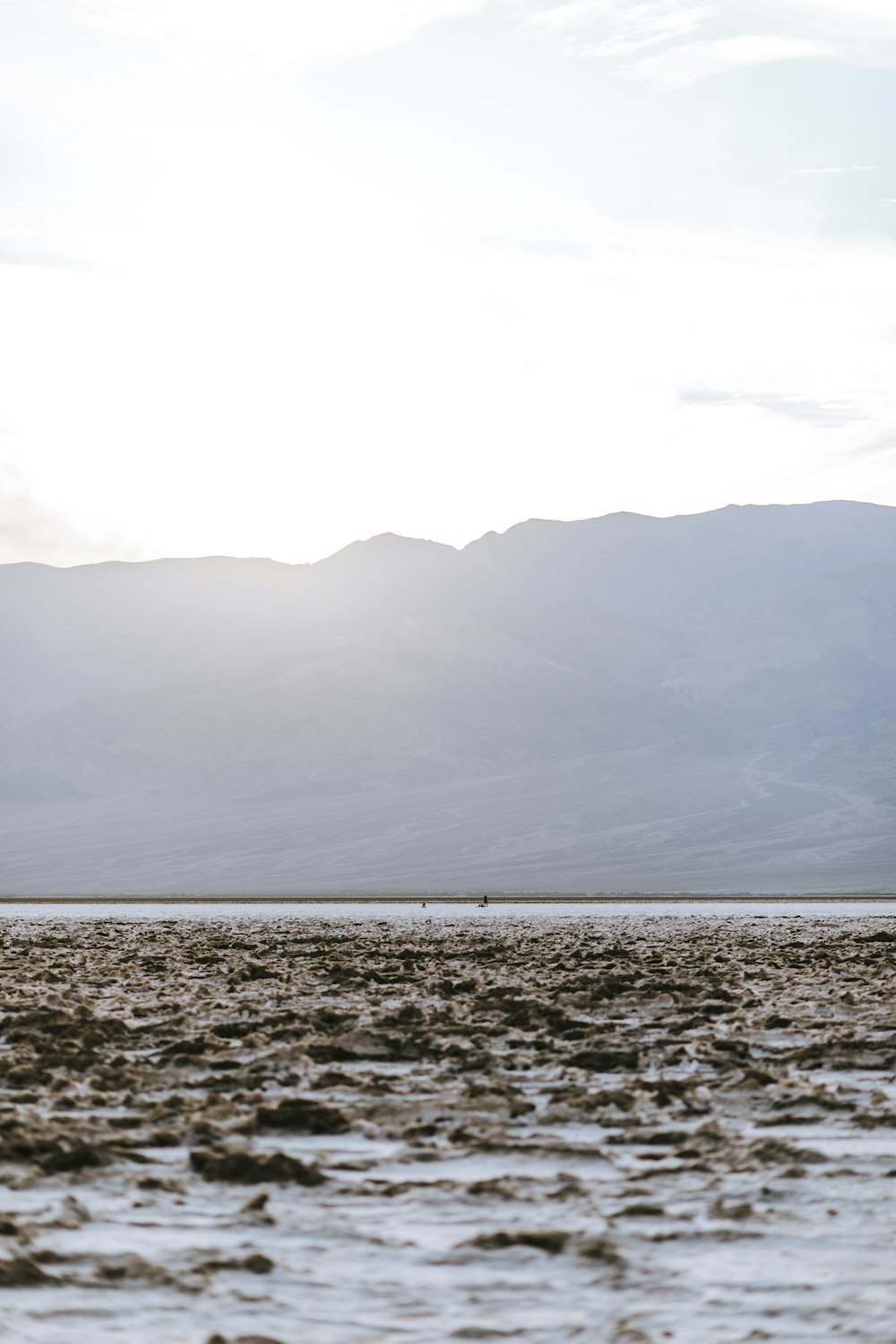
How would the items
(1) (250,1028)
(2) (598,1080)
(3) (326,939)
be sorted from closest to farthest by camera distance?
(2) (598,1080) < (1) (250,1028) < (3) (326,939)

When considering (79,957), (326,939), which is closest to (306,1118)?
(79,957)

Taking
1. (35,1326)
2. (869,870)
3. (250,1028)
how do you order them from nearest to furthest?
(35,1326) → (250,1028) → (869,870)

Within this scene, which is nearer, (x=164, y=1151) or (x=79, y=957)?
(x=164, y=1151)

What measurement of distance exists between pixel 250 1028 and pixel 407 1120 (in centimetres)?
481

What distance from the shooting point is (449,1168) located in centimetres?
773

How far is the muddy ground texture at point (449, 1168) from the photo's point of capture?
5.44 meters

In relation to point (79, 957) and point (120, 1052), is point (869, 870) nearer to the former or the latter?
point (79, 957)

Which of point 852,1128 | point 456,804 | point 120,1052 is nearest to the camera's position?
point 852,1128

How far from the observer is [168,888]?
516 feet

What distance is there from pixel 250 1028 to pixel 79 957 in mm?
13631

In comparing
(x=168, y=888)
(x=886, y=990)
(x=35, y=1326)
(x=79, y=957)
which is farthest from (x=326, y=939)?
(x=168, y=888)

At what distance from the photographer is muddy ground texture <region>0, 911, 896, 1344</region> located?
5.44 meters

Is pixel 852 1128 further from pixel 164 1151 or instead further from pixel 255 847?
pixel 255 847

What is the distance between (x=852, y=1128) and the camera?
862 centimetres
